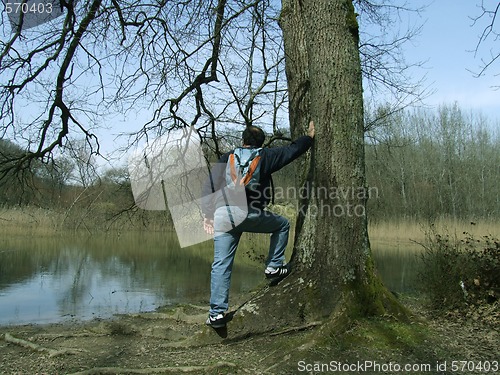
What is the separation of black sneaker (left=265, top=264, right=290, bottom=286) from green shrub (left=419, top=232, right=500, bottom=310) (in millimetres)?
2091

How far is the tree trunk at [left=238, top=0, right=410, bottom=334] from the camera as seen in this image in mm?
4207

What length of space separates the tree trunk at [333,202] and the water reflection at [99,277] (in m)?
6.12

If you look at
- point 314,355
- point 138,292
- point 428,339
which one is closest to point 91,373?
point 314,355

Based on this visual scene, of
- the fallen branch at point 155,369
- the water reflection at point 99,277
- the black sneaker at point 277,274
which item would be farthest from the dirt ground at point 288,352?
the water reflection at point 99,277

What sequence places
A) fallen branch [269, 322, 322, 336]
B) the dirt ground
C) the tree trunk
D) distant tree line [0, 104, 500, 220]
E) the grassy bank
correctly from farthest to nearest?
distant tree line [0, 104, 500, 220]
the grassy bank
the tree trunk
fallen branch [269, 322, 322, 336]
the dirt ground

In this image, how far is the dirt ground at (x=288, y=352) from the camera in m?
3.61

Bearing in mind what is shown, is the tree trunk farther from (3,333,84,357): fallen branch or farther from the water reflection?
the water reflection

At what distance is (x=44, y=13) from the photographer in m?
7.23

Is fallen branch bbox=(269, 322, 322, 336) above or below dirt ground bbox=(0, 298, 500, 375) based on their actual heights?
above

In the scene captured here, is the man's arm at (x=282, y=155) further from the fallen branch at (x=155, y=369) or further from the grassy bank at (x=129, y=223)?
the grassy bank at (x=129, y=223)

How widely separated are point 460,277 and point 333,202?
7.94 feet

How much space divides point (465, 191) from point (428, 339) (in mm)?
28616

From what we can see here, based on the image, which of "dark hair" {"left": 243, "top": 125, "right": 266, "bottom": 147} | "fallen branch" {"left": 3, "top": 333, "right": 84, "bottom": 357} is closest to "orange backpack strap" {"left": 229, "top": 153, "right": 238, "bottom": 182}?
"dark hair" {"left": 243, "top": 125, "right": 266, "bottom": 147}

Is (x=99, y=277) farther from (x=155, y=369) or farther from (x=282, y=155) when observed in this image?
(x=282, y=155)
